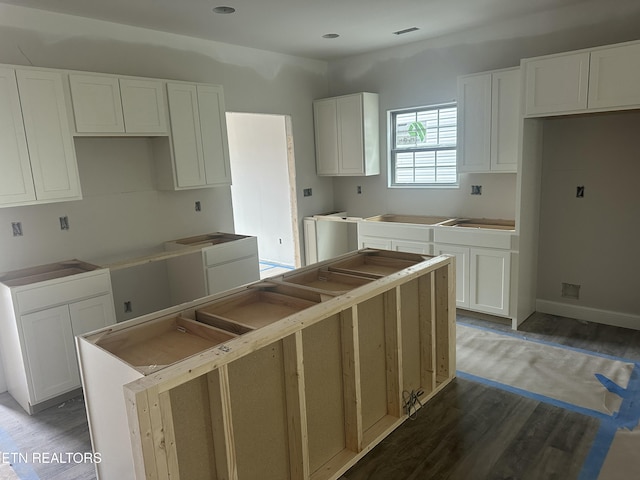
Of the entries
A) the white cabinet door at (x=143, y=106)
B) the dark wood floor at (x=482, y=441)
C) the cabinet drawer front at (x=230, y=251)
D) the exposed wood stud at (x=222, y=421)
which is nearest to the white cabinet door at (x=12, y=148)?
the white cabinet door at (x=143, y=106)

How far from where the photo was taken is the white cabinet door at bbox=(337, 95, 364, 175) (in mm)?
5465

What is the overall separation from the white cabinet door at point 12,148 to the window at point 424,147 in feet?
12.8

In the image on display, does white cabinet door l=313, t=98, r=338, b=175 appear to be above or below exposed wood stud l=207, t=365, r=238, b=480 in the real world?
above

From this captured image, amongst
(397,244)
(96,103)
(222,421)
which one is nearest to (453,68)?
(397,244)

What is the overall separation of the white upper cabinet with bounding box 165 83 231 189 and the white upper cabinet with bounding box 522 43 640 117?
2.91 m

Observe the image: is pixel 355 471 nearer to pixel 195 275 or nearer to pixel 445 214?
pixel 195 275

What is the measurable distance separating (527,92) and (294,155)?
2834 millimetres

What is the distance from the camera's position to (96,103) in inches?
142

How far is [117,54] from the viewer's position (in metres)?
4.03

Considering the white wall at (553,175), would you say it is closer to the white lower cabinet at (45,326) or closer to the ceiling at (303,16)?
the ceiling at (303,16)

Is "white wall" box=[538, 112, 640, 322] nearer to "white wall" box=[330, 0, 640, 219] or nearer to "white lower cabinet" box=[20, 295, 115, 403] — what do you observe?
"white wall" box=[330, 0, 640, 219]

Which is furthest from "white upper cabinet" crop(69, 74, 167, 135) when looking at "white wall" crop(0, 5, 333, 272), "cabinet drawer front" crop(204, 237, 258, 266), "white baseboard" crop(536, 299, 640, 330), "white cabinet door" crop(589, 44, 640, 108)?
"white baseboard" crop(536, 299, 640, 330)

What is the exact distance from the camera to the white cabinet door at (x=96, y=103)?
11.5 ft

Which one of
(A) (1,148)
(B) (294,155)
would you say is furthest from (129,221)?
(B) (294,155)
